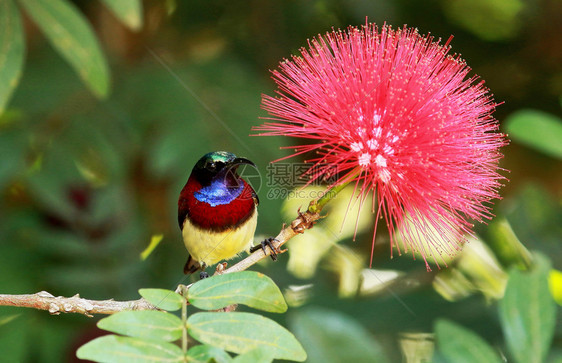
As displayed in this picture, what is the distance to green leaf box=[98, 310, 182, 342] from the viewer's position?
0.88m

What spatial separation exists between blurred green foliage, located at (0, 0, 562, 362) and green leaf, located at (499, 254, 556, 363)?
788mm

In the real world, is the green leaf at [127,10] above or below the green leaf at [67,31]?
below

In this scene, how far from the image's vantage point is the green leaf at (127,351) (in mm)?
829

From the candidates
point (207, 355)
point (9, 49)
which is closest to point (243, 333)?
point (207, 355)

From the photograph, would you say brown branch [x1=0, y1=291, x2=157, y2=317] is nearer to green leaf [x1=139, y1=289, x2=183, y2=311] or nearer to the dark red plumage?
green leaf [x1=139, y1=289, x2=183, y2=311]

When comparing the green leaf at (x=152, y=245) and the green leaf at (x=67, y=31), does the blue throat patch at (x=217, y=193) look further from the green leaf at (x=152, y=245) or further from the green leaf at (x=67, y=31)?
the green leaf at (x=152, y=245)

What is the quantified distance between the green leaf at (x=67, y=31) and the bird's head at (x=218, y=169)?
0.34 metres

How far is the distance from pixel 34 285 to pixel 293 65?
1350mm

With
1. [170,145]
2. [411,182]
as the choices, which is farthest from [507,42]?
[411,182]

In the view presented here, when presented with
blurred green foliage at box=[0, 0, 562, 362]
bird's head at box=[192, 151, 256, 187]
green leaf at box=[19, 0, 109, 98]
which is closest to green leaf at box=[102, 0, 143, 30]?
green leaf at box=[19, 0, 109, 98]

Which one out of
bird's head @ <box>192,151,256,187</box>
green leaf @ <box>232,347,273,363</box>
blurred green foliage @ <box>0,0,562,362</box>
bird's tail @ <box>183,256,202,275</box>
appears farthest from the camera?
blurred green foliage @ <box>0,0,562,362</box>

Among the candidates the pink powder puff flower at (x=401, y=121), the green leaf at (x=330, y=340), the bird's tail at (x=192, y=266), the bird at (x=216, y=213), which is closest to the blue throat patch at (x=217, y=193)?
the bird at (x=216, y=213)

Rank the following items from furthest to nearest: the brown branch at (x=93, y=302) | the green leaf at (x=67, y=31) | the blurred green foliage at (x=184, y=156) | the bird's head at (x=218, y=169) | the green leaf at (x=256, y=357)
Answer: the blurred green foliage at (x=184, y=156)
the bird's head at (x=218, y=169)
the green leaf at (x=67, y=31)
the brown branch at (x=93, y=302)
the green leaf at (x=256, y=357)

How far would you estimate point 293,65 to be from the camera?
46.4 inches
